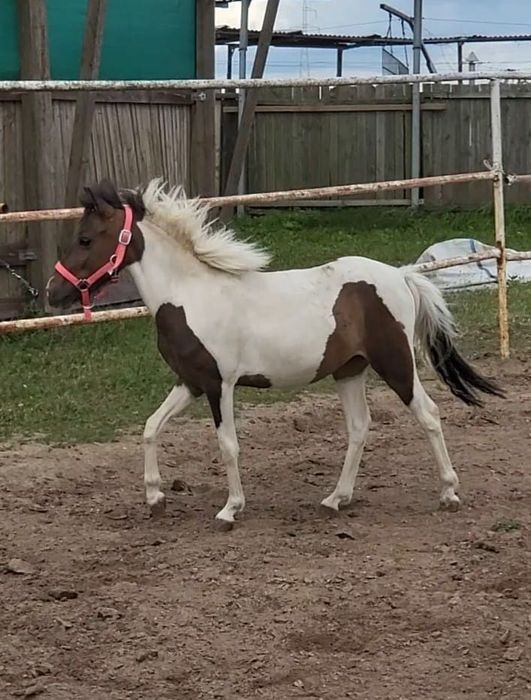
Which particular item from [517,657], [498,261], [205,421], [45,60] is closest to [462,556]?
[517,657]

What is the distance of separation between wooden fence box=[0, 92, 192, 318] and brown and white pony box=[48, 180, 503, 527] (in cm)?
428

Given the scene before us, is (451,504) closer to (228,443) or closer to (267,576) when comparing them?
(228,443)

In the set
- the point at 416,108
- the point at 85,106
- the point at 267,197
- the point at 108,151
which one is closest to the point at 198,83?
the point at 267,197

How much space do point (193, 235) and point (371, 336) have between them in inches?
35.1

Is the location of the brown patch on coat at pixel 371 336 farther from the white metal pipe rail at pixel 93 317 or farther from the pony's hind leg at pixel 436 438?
the white metal pipe rail at pixel 93 317

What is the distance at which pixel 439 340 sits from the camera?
549 centimetres

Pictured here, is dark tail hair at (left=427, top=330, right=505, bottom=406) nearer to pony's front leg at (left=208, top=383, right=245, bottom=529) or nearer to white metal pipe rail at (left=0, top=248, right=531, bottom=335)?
white metal pipe rail at (left=0, top=248, right=531, bottom=335)

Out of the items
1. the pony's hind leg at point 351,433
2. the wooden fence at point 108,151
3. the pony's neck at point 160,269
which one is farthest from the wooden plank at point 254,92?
the pony's neck at point 160,269

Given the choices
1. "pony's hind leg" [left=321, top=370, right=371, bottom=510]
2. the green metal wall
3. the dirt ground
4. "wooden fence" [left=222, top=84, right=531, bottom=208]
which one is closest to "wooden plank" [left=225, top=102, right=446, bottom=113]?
"wooden fence" [left=222, top=84, right=531, bottom=208]

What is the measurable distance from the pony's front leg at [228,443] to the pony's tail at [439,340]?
1.01m

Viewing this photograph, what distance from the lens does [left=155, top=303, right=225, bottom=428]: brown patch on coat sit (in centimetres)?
491

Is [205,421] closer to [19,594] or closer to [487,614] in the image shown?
[19,594]

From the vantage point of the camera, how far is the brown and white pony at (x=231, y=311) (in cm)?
493

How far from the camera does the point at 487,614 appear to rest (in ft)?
13.1
